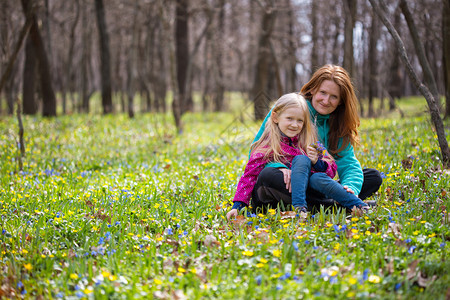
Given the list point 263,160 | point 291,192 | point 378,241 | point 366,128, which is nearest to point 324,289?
point 378,241

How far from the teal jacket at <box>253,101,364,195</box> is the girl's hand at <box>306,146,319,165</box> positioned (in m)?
0.26

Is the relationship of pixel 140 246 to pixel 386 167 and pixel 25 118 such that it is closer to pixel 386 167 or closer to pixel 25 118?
pixel 386 167

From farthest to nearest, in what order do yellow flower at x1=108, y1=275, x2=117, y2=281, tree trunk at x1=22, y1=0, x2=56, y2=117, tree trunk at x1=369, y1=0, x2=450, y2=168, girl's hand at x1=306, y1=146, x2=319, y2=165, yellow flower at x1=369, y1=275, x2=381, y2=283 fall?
tree trunk at x1=22, y1=0, x2=56, y2=117
tree trunk at x1=369, y1=0, x2=450, y2=168
girl's hand at x1=306, y1=146, x2=319, y2=165
yellow flower at x1=108, y1=275, x2=117, y2=281
yellow flower at x1=369, y1=275, x2=381, y2=283

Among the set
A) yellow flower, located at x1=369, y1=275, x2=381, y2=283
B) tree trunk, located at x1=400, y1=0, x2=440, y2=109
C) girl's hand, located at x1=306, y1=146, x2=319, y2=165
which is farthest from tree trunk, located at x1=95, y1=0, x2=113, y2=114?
yellow flower, located at x1=369, y1=275, x2=381, y2=283

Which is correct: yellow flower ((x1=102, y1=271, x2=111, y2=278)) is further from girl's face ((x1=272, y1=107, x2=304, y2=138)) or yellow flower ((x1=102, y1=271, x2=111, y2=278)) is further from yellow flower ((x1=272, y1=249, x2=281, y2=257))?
girl's face ((x1=272, y1=107, x2=304, y2=138))

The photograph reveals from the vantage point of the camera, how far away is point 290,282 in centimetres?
248

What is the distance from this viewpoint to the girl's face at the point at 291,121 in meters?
3.86

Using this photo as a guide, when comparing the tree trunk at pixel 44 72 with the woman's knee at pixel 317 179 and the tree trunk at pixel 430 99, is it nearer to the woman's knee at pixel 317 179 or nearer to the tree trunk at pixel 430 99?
the tree trunk at pixel 430 99

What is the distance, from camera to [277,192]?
3857 millimetres

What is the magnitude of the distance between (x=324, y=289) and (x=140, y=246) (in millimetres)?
1511

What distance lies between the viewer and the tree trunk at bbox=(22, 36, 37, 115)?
12.9m

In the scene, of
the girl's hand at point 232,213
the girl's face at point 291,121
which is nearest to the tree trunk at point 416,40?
the girl's face at point 291,121

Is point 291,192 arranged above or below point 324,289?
above

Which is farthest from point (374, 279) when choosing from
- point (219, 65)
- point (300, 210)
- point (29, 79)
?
point (219, 65)
